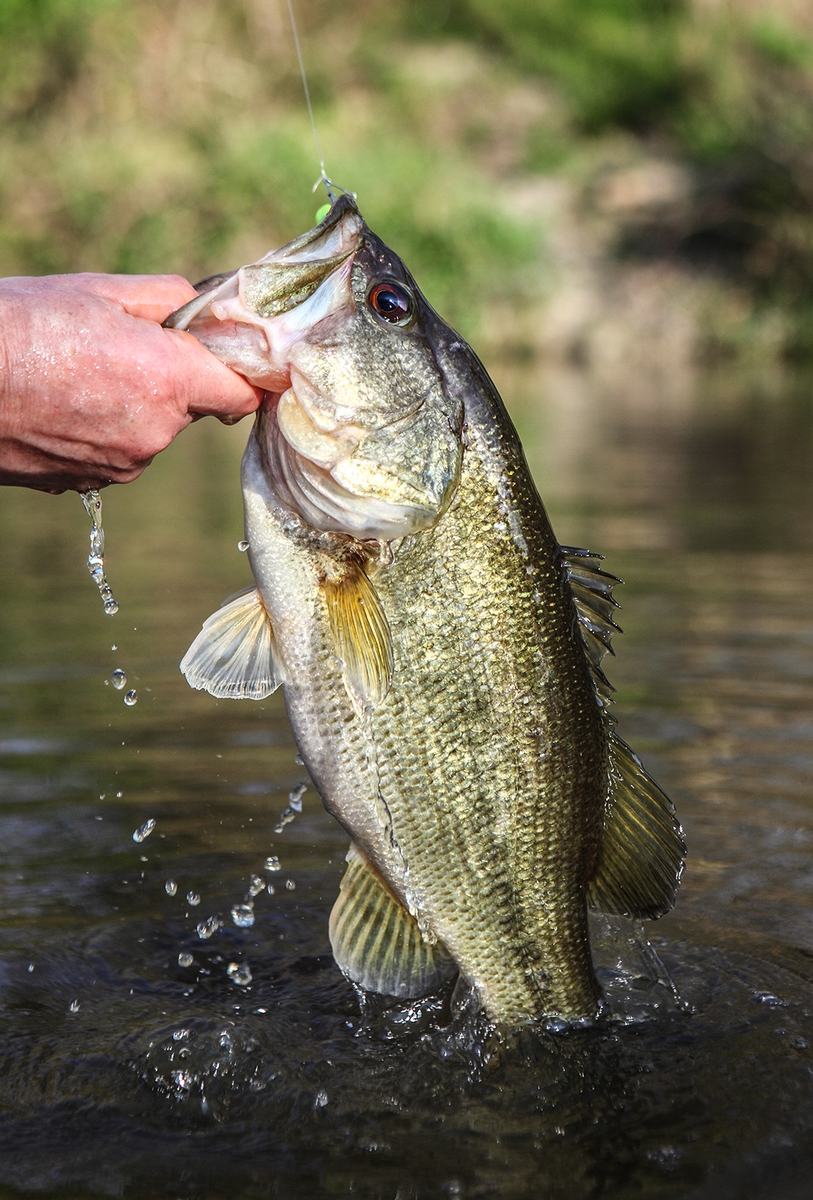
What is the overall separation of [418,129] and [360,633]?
33.3m

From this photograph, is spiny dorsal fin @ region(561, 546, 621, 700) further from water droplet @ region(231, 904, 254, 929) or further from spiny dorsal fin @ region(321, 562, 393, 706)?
water droplet @ region(231, 904, 254, 929)

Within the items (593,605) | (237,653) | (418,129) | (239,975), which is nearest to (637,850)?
(593,605)

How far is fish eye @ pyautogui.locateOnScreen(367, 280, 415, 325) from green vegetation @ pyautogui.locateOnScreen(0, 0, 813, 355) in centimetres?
2324

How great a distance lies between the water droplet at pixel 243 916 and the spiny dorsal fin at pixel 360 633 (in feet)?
3.57

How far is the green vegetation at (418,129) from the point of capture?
26344 mm

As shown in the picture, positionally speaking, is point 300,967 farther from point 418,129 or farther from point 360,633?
point 418,129

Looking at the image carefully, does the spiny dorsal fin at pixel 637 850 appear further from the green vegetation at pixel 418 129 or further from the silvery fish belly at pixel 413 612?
the green vegetation at pixel 418 129

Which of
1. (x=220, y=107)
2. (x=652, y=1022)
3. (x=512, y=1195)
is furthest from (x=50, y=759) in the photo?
(x=220, y=107)

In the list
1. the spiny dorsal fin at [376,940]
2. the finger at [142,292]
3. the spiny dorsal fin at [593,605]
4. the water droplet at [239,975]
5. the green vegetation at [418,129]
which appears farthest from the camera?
the green vegetation at [418,129]

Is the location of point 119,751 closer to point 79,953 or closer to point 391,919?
point 79,953

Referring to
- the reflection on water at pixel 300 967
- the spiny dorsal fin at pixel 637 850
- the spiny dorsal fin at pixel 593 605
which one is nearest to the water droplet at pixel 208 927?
the reflection on water at pixel 300 967

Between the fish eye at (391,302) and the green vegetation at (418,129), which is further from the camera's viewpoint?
the green vegetation at (418,129)

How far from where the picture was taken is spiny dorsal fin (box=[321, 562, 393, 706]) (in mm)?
2773

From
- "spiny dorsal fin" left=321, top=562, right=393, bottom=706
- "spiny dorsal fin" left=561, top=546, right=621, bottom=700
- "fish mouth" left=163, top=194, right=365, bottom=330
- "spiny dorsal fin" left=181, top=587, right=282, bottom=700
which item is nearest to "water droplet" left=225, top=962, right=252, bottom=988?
"spiny dorsal fin" left=181, top=587, right=282, bottom=700
